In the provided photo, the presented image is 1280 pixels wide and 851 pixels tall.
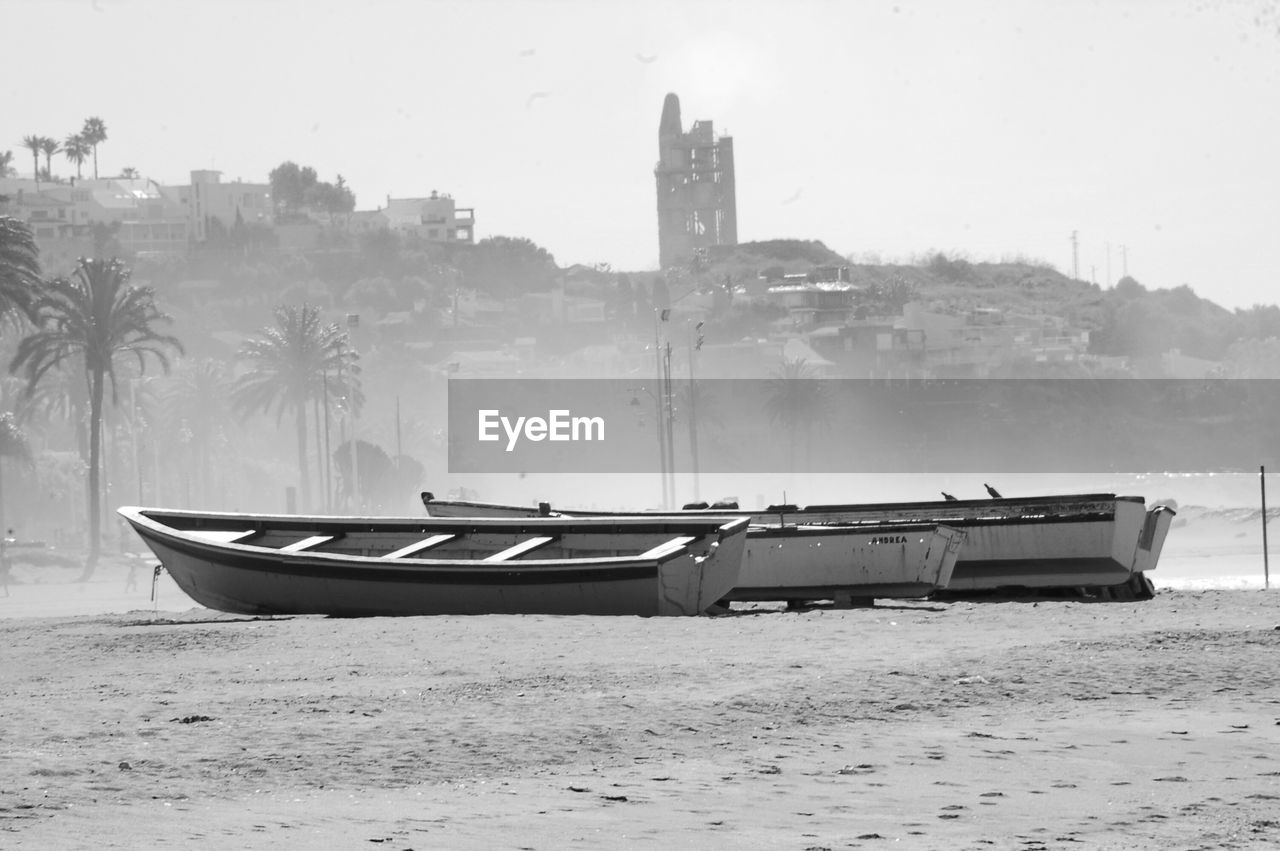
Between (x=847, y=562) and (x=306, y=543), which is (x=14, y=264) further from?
(x=847, y=562)

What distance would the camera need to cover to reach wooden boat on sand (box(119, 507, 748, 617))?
17562mm

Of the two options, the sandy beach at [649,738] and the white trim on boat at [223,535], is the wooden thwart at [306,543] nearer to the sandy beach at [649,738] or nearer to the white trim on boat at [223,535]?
the white trim on boat at [223,535]

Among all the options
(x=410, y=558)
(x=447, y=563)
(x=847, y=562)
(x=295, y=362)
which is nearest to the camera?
(x=447, y=563)

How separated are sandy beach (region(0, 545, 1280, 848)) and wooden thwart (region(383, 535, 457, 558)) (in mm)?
3317

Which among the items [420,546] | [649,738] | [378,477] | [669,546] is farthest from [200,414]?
[649,738]

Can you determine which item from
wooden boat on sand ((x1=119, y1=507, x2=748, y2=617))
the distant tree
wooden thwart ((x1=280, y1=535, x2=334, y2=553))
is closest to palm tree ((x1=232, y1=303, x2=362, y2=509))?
the distant tree

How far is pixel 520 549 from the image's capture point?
63.2ft

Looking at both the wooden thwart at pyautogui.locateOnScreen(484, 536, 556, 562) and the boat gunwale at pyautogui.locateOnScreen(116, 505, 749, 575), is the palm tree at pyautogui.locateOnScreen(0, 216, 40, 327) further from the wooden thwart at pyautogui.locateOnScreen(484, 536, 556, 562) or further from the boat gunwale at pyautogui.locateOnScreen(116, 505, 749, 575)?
the wooden thwart at pyautogui.locateOnScreen(484, 536, 556, 562)

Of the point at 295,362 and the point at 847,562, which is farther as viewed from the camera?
the point at 295,362

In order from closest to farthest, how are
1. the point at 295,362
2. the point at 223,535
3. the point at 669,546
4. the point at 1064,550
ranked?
the point at 669,546 → the point at 223,535 → the point at 1064,550 → the point at 295,362

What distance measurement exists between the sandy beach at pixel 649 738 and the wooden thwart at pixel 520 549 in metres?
3.01

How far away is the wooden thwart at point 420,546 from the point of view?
19.1m

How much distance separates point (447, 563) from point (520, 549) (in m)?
1.45


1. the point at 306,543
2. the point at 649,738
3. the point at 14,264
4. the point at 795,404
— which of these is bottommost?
the point at 649,738
